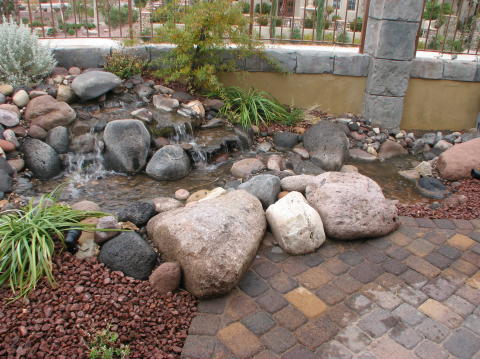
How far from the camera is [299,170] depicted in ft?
18.3

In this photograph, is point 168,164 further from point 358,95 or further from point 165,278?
point 358,95

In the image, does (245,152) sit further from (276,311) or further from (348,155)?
(276,311)

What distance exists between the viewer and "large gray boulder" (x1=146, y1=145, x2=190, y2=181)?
17.3ft

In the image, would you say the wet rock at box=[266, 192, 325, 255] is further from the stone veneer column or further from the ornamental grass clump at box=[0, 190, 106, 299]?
the stone veneer column

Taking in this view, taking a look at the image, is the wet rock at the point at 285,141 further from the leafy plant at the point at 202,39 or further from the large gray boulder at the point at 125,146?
the large gray boulder at the point at 125,146

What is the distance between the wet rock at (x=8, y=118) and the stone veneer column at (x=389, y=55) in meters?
4.98

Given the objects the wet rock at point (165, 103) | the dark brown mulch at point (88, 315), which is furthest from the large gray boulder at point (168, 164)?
the dark brown mulch at point (88, 315)

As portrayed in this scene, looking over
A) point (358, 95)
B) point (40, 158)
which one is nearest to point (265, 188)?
point (40, 158)

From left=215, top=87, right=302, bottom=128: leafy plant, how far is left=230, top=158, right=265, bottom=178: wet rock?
0.90 m

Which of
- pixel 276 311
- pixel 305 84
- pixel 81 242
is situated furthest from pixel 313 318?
pixel 305 84

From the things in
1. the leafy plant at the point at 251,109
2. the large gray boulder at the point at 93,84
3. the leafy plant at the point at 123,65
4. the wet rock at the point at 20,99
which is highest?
the leafy plant at the point at 123,65

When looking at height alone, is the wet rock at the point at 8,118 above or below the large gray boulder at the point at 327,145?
above

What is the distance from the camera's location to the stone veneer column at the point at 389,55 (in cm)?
638

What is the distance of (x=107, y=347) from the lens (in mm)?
2664
